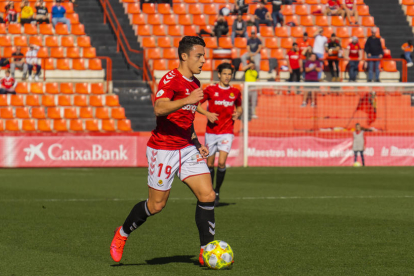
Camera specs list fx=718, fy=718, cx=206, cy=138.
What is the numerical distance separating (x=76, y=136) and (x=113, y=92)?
400 cm

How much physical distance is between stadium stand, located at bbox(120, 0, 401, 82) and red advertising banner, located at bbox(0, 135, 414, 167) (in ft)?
14.7

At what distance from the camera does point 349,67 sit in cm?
2695

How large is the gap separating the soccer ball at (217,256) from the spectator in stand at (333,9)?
2499cm

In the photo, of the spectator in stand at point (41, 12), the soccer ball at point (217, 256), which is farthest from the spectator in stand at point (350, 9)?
the soccer ball at point (217, 256)

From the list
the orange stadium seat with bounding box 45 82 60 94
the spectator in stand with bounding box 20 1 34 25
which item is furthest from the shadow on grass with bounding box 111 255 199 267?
the spectator in stand with bounding box 20 1 34 25

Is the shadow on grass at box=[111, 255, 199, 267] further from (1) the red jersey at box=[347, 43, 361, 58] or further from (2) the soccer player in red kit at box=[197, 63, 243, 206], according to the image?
(1) the red jersey at box=[347, 43, 361, 58]

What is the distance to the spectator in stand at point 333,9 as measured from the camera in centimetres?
3020

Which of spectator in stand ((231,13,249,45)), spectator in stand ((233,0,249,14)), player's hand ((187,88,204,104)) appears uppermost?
spectator in stand ((233,0,249,14))

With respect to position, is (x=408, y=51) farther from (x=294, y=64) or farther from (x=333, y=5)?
(x=294, y=64)

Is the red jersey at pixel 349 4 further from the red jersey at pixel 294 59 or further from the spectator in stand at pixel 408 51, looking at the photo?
the red jersey at pixel 294 59

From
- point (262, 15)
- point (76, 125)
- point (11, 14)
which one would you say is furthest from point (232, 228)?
point (11, 14)

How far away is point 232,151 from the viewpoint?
23359 millimetres

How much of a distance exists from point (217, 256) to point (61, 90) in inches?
818

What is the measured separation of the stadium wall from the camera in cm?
2247
